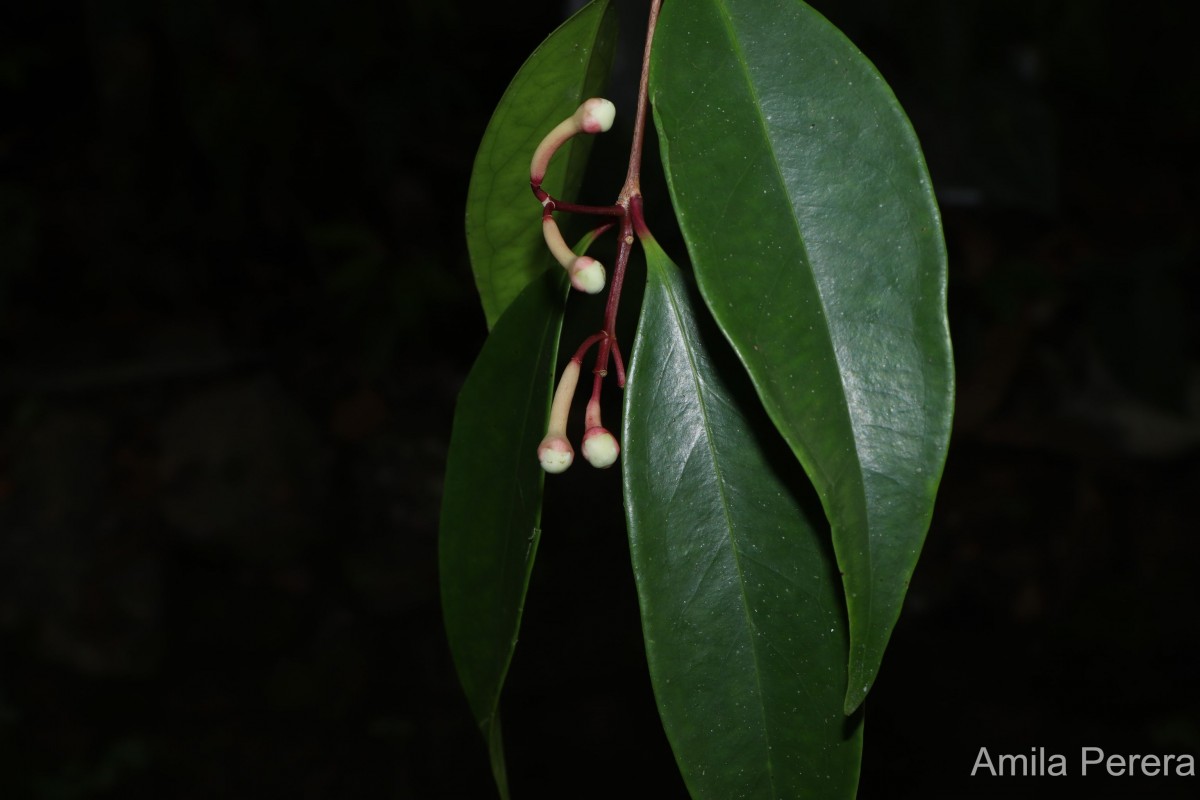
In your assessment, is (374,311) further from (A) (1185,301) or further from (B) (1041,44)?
(A) (1185,301)

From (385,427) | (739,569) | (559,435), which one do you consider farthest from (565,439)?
→ (385,427)

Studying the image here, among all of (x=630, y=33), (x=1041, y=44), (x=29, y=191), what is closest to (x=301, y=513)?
(x=29, y=191)

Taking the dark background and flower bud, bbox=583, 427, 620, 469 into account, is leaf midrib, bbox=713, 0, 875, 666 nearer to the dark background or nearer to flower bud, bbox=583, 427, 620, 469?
flower bud, bbox=583, 427, 620, 469

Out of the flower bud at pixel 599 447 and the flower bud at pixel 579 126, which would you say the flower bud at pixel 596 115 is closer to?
the flower bud at pixel 579 126

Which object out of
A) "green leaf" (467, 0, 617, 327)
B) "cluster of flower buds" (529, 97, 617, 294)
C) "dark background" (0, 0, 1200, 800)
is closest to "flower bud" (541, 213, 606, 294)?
"cluster of flower buds" (529, 97, 617, 294)

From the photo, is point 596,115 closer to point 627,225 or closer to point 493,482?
point 627,225

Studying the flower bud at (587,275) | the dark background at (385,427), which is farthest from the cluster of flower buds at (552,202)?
the dark background at (385,427)
